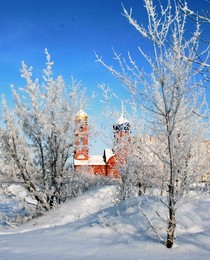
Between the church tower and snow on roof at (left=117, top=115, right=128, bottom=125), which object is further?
the church tower

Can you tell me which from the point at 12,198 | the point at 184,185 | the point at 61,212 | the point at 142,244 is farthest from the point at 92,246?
the point at 12,198

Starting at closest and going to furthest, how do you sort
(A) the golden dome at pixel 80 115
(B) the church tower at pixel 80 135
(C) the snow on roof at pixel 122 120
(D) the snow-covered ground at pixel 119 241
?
(D) the snow-covered ground at pixel 119 241, (C) the snow on roof at pixel 122 120, (B) the church tower at pixel 80 135, (A) the golden dome at pixel 80 115

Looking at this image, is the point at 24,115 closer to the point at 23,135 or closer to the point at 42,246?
the point at 23,135

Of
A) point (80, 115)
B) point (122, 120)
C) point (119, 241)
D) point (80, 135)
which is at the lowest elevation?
point (119, 241)

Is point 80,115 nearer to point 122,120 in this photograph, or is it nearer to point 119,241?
point 122,120

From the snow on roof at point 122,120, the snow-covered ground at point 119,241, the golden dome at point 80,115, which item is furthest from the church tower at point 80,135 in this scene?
the snow-covered ground at point 119,241

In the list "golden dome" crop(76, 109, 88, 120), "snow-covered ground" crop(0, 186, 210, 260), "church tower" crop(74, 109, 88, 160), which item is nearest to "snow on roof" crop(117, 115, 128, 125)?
"church tower" crop(74, 109, 88, 160)

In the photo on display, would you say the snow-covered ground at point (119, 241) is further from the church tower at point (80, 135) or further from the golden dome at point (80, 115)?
the golden dome at point (80, 115)

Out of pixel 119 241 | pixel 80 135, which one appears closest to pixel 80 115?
pixel 80 135

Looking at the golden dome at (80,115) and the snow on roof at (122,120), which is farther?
the golden dome at (80,115)

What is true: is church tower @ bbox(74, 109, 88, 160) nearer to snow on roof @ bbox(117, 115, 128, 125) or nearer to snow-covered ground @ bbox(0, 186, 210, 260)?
snow on roof @ bbox(117, 115, 128, 125)

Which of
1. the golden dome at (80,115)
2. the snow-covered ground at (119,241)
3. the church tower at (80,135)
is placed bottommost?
the snow-covered ground at (119,241)

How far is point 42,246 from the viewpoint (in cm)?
637

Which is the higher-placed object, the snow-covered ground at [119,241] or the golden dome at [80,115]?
the golden dome at [80,115]
